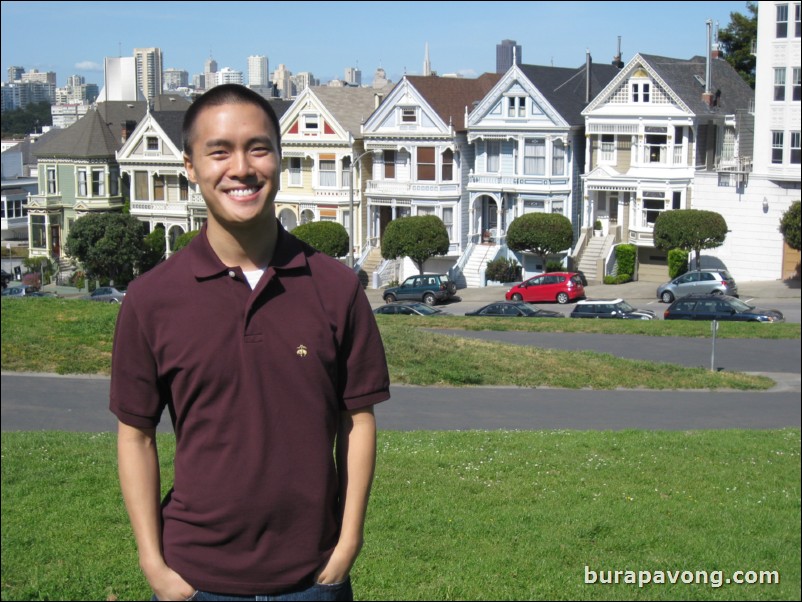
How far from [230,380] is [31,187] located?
76.1 meters

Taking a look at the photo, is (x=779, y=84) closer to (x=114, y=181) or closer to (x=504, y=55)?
(x=504, y=55)

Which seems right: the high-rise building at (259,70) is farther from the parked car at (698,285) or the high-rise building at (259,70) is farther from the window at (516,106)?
the parked car at (698,285)

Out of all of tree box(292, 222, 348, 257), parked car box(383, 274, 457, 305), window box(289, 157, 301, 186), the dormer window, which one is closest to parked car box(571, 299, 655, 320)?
parked car box(383, 274, 457, 305)

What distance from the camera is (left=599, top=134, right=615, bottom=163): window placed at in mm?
52219

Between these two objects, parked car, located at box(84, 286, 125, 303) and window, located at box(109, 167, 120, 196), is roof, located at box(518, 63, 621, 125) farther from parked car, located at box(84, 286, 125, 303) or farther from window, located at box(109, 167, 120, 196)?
window, located at box(109, 167, 120, 196)

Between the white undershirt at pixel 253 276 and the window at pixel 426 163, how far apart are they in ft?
172

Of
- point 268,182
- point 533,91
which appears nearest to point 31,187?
point 533,91

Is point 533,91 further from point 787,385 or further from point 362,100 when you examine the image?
point 787,385

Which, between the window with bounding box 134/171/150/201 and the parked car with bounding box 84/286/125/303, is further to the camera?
the window with bounding box 134/171/150/201

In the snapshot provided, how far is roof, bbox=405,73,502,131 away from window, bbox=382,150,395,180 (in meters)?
3.33

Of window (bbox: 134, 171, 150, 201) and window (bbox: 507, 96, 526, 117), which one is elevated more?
window (bbox: 507, 96, 526, 117)

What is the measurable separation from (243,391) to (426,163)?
52.8 metres

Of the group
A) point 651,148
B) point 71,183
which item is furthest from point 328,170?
point 651,148

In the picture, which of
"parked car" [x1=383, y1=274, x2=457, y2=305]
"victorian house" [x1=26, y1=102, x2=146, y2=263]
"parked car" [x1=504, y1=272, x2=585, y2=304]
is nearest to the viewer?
"parked car" [x1=504, y1=272, x2=585, y2=304]
